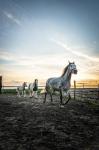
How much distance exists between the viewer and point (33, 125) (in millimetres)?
9594

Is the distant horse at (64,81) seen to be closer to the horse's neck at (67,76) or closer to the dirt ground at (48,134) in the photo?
the horse's neck at (67,76)

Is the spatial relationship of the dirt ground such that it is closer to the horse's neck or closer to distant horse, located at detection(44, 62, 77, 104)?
distant horse, located at detection(44, 62, 77, 104)

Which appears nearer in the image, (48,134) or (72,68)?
(48,134)

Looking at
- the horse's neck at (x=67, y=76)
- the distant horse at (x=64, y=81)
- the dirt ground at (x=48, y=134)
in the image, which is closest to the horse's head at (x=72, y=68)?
the distant horse at (x=64, y=81)

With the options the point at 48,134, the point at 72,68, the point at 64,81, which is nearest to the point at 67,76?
the point at 64,81

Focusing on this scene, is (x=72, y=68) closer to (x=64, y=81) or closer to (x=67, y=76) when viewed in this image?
(x=67, y=76)

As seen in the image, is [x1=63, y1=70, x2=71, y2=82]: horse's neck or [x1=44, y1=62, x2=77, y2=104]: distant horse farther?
[x1=63, y1=70, x2=71, y2=82]: horse's neck

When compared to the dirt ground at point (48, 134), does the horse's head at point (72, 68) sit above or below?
above

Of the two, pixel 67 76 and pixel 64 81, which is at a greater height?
pixel 67 76

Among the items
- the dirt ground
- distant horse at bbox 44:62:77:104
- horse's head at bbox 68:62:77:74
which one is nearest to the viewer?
the dirt ground

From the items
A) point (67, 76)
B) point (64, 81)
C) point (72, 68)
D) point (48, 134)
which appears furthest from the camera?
point (67, 76)

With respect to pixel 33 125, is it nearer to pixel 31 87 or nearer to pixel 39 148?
pixel 39 148

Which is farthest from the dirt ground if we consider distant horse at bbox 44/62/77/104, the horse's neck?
the horse's neck

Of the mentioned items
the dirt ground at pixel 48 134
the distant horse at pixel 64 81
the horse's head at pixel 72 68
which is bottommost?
the dirt ground at pixel 48 134
